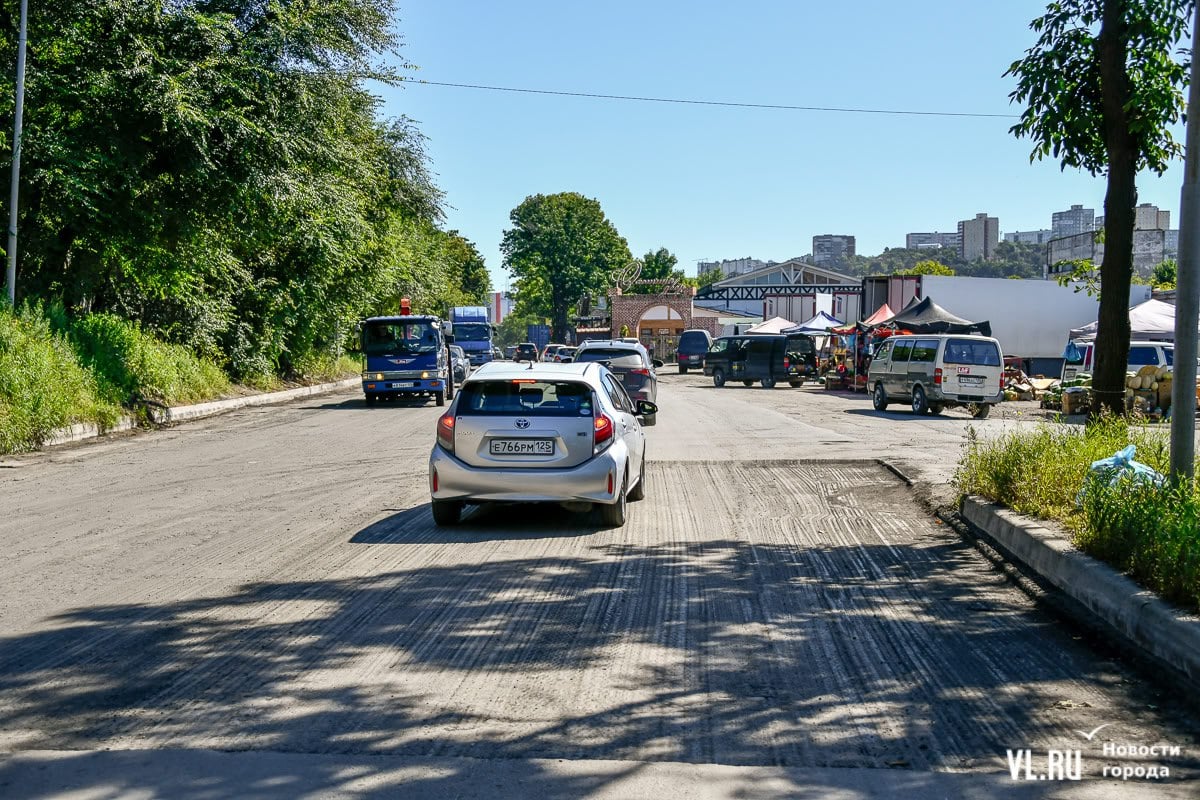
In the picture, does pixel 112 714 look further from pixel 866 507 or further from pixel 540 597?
pixel 866 507

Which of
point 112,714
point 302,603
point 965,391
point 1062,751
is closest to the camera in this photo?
point 1062,751

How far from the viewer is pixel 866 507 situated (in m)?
12.1

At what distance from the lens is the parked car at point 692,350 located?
199 feet

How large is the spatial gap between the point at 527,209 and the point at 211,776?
359 ft

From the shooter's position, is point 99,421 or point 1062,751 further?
point 99,421

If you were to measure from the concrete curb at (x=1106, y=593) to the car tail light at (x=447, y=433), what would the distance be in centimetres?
477

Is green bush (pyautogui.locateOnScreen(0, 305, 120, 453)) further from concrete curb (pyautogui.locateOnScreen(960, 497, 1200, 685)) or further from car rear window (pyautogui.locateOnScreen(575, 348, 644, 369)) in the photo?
concrete curb (pyautogui.locateOnScreen(960, 497, 1200, 685))

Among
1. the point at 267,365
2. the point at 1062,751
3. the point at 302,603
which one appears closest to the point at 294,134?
the point at 267,365

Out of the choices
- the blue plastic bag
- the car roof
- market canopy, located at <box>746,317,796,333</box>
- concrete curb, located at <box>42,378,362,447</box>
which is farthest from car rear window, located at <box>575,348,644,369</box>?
market canopy, located at <box>746,317,796,333</box>

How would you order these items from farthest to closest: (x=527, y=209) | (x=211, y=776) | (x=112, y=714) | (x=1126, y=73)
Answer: (x=527, y=209) → (x=1126, y=73) → (x=112, y=714) → (x=211, y=776)

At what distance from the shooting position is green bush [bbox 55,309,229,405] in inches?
889

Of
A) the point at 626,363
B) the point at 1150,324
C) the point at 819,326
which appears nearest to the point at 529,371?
the point at 626,363

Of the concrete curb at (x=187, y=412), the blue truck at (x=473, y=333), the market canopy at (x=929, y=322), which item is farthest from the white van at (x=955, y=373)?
the blue truck at (x=473, y=333)

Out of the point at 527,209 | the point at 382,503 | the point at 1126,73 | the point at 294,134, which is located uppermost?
the point at 527,209
